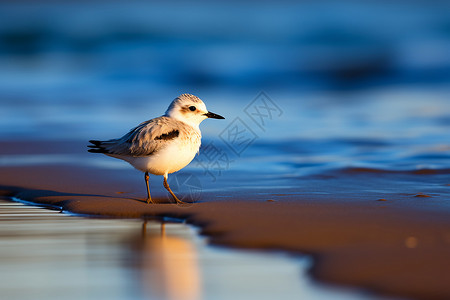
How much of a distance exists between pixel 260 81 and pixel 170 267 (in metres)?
14.9

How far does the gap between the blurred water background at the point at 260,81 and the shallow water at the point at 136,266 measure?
2.13m

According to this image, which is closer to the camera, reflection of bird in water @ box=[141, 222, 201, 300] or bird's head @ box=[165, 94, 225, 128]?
reflection of bird in water @ box=[141, 222, 201, 300]

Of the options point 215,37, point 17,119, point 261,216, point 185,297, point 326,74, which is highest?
point 215,37

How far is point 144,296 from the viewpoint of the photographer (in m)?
3.60

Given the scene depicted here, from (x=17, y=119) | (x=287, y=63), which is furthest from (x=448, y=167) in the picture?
(x=287, y=63)

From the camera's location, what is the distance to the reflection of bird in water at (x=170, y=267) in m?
3.71

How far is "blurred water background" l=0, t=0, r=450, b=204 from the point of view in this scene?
870 centimetres

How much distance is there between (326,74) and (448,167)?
12.8 metres

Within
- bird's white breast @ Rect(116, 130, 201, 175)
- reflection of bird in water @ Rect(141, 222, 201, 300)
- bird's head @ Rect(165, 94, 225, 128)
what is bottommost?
reflection of bird in water @ Rect(141, 222, 201, 300)

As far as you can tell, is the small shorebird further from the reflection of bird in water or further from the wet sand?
the reflection of bird in water

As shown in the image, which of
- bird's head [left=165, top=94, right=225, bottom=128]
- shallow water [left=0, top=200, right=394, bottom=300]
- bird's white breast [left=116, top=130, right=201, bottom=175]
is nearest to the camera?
shallow water [left=0, top=200, right=394, bottom=300]

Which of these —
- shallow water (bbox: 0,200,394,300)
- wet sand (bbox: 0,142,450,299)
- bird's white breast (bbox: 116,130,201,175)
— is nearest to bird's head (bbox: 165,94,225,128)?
bird's white breast (bbox: 116,130,201,175)

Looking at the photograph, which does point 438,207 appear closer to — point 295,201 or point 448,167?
point 295,201

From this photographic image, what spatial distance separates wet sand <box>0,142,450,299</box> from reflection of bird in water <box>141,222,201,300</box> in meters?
0.33
